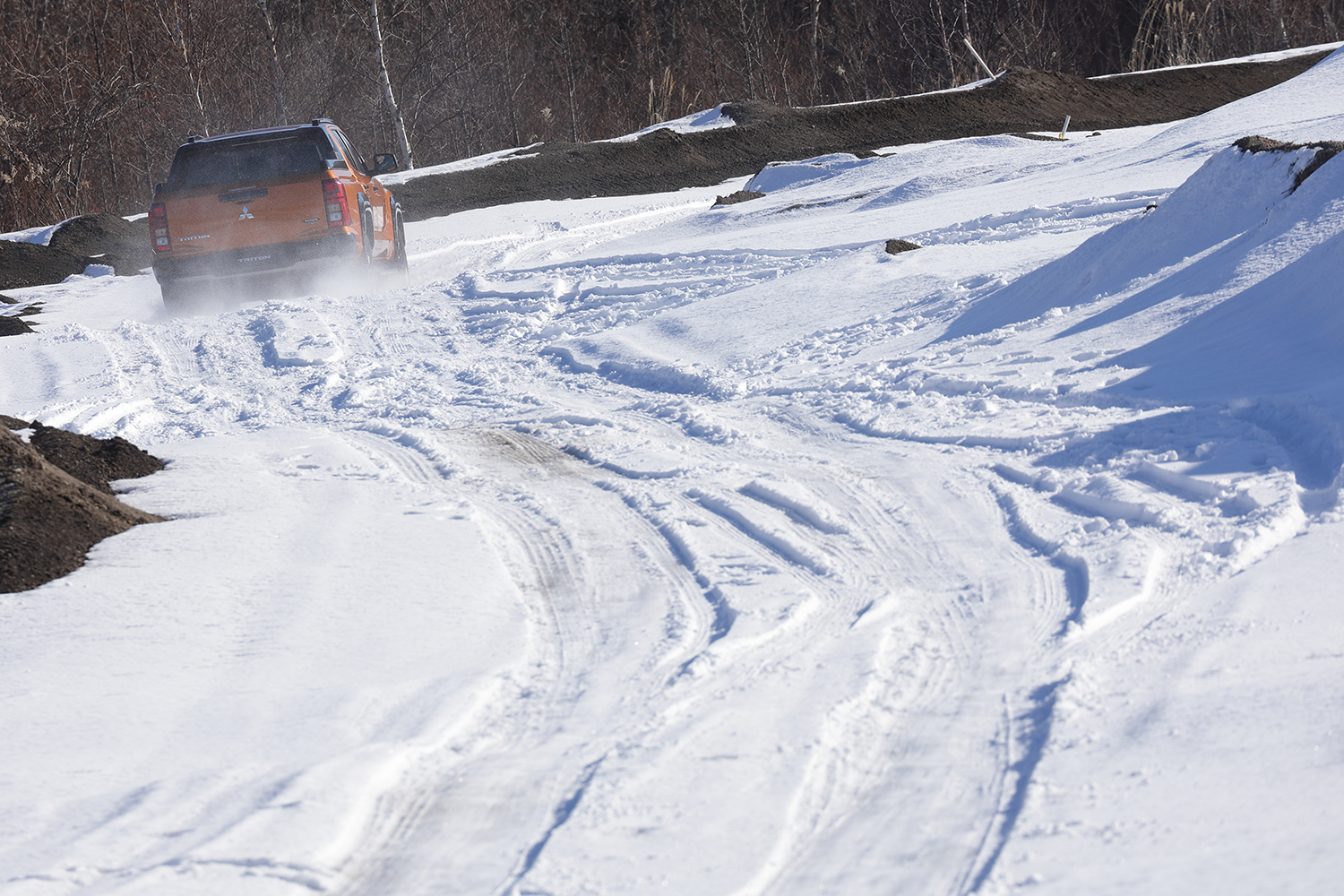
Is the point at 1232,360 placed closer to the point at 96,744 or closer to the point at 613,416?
the point at 613,416

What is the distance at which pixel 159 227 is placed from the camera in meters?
10.8

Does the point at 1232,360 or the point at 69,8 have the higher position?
the point at 69,8

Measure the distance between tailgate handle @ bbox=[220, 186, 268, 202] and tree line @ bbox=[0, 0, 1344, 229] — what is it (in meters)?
13.1

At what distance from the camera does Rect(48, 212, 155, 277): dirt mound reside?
1597 cm

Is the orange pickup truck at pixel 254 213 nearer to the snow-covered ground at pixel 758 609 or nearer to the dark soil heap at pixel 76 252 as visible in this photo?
the snow-covered ground at pixel 758 609

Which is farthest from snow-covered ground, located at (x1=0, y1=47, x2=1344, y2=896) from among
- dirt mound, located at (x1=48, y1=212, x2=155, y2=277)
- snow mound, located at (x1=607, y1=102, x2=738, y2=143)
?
snow mound, located at (x1=607, y1=102, x2=738, y2=143)

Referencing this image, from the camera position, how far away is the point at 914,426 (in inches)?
226

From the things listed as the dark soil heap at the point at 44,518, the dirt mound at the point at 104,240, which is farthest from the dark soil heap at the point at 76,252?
the dark soil heap at the point at 44,518

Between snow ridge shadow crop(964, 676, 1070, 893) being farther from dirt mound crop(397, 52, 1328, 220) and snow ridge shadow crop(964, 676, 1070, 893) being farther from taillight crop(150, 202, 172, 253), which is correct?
dirt mound crop(397, 52, 1328, 220)

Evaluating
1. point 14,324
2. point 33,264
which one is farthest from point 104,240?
point 14,324

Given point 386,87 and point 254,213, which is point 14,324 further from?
point 386,87

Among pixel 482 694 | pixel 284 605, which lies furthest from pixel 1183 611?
pixel 284 605

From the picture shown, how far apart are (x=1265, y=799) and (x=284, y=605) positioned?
120 inches

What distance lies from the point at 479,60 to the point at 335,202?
69.0ft
